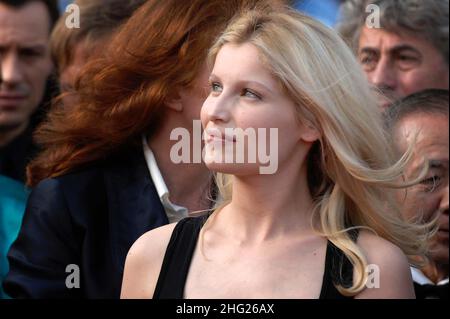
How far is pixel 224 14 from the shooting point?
3.14 m

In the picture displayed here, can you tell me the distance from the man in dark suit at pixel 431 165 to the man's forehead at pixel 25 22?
1947 millimetres

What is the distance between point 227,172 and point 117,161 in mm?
829

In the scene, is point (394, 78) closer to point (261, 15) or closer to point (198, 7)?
point (198, 7)

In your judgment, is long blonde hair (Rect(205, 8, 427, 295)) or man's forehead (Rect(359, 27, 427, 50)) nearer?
long blonde hair (Rect(205, 8, 427, 295))

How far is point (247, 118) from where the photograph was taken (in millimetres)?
2408

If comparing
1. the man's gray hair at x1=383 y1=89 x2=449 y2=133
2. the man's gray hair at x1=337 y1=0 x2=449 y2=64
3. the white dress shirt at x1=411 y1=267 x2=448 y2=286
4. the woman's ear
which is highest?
the man's gray hair at x1=337 y1=0 x2=449 y2=64

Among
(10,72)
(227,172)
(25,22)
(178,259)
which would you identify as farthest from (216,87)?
(25,22)

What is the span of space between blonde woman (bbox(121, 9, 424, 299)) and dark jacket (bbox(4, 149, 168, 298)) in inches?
14.3

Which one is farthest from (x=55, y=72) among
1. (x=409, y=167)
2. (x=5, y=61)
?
(x=409, y=167)

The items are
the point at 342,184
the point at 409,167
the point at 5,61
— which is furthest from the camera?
the point at 5,61

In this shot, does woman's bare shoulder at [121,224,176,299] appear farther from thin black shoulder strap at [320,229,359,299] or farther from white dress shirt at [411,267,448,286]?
white dress shirt at [411,267,448,286]

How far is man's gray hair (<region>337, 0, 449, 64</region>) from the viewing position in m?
4.34

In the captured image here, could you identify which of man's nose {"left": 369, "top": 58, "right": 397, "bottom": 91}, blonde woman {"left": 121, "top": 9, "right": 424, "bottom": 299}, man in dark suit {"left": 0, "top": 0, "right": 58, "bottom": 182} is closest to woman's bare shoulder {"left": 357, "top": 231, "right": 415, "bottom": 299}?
blonde woman {"left": 121, "top": 9, "right": 424, "bottom": 299}

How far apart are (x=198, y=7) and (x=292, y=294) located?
1.15 metres
